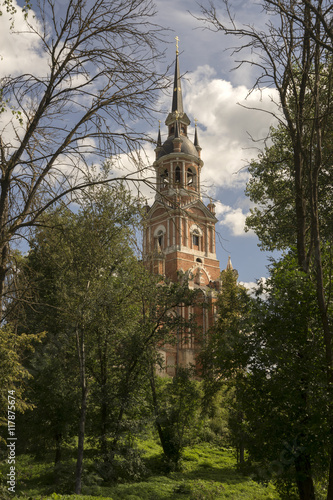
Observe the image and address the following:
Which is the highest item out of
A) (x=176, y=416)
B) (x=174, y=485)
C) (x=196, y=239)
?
(x=196, y=239)

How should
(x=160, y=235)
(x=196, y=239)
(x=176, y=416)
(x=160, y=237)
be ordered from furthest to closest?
(x=196, y=239)
(x=160, y=237)
(x=160, y=235)
(x=176, y=416)

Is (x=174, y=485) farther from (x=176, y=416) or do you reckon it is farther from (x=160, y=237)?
(x=160, y=237)

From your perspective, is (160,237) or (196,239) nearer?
(160,237)

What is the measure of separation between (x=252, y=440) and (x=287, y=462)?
812 millimetres

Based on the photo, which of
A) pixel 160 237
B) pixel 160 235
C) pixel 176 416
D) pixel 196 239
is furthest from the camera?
pixel 196 239

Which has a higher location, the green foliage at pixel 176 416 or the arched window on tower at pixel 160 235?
the arched window on tower at pixel 160 235

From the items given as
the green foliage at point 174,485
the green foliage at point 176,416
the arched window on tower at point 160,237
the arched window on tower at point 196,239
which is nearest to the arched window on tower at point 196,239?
the arched window on tower at point 196,239

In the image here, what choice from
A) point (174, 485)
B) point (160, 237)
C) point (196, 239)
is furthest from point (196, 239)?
point (174, 485)

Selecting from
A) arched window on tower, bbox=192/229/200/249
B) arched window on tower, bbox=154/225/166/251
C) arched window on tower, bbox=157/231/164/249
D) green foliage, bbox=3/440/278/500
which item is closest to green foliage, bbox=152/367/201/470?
green foliage, bbox=3/440/278/500

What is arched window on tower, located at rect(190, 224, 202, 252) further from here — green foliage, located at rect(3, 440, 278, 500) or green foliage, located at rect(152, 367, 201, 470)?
green foliage, located at rect(152, 367, 201, 470)

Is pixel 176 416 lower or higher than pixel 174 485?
higher

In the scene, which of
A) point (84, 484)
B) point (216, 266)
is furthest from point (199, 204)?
point (84, 484)

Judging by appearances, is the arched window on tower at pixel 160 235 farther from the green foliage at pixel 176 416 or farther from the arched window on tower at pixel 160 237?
the green foliage at pixel 176 416

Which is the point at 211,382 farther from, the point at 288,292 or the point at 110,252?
the point at 288,292
